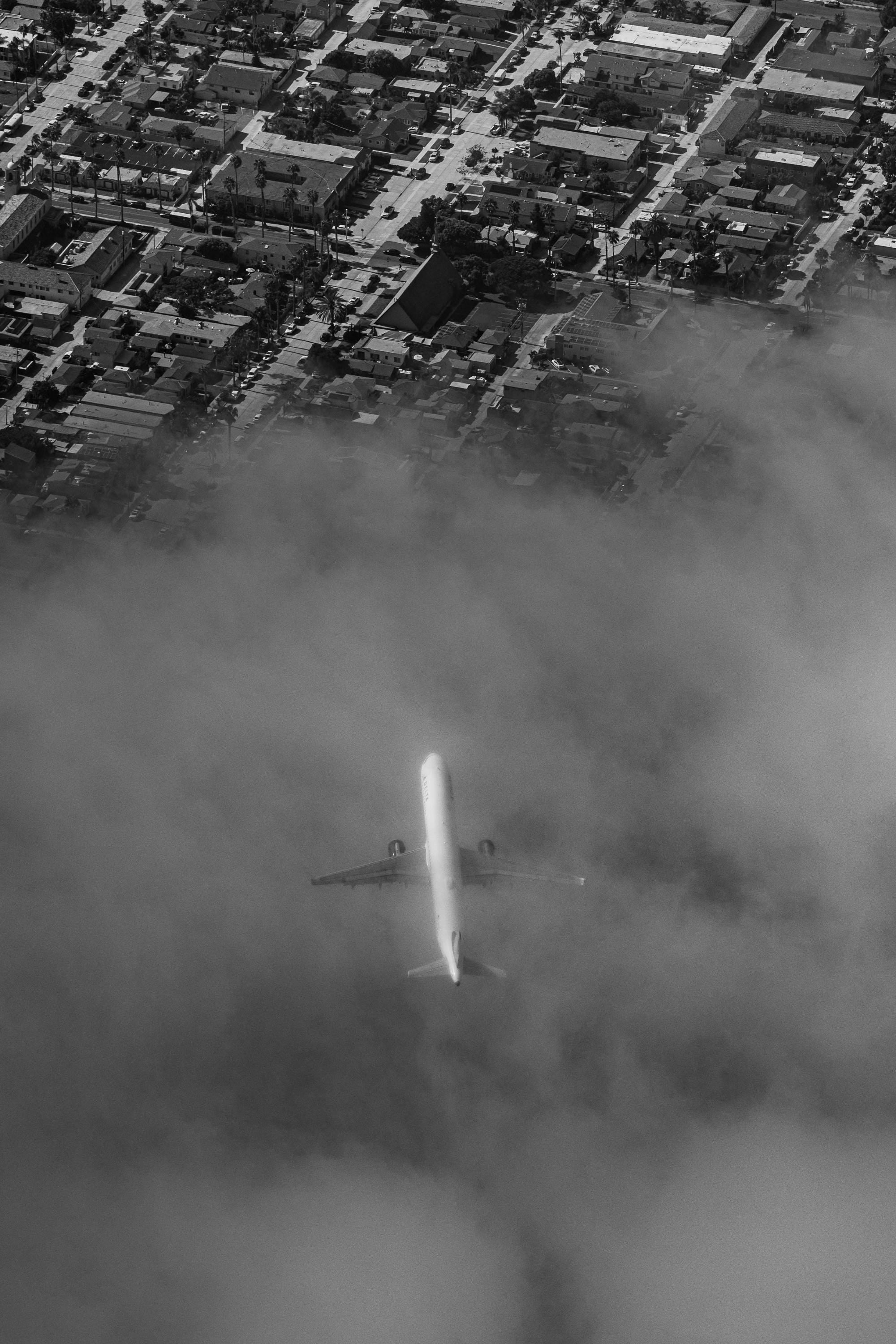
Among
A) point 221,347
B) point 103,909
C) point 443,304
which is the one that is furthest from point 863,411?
point 103,909

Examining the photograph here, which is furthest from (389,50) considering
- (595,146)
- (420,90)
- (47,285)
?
(47,285)

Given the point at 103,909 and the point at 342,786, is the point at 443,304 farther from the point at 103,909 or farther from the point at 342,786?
the point at 103,909

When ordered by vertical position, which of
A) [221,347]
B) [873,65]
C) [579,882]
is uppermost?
[873,65]

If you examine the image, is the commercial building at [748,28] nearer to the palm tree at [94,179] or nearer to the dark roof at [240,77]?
the dark roof at [240,77]

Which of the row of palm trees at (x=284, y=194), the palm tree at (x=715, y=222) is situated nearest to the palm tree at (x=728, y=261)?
the palm tree at (x=715, y=222)

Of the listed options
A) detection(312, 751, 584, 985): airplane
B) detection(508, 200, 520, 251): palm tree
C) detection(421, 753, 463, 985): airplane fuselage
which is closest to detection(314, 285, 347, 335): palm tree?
detection(508, 200, 520, 251): palm tree

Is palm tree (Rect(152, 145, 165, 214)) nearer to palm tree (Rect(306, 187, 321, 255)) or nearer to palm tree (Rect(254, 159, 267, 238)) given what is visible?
palm tree (Rect(254, 159, 267, 238))

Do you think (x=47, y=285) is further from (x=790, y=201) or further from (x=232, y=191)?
(x=790, y=201)
